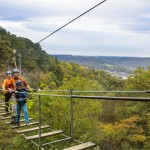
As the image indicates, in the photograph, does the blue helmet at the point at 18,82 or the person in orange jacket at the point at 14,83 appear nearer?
the blue helmet at the point at 18,82

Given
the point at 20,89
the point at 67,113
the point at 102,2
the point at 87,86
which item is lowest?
the point at 67,113

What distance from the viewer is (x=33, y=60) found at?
73.1 metres

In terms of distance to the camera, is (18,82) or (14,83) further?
(14,83)

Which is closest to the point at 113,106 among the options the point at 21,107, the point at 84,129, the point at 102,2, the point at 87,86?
the point at 87,86

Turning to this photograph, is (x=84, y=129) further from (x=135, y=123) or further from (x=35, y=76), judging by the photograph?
(x=35, y=76)

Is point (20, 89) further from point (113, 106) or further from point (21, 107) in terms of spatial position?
point (113, 106)

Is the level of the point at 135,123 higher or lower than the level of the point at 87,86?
lower

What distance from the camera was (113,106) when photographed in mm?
41219

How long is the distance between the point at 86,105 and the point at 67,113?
2.79m

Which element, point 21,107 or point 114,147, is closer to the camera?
point 21,107

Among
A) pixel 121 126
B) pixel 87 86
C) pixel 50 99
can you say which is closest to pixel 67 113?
pixel 50 99

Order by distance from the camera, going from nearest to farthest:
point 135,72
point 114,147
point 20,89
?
point 20,89 → point 114,147 → point 135,72

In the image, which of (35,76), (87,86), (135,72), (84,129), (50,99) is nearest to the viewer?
(50,99)

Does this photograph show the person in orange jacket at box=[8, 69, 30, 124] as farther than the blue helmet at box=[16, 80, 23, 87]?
Yes
